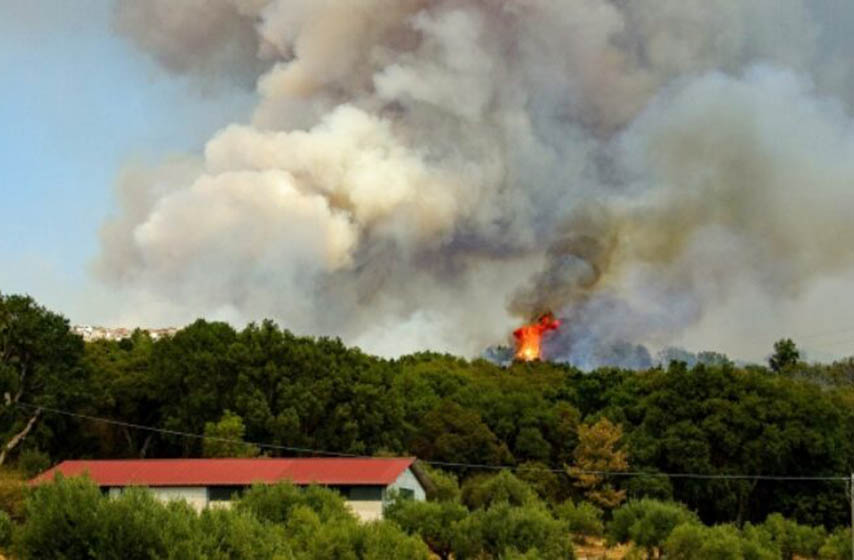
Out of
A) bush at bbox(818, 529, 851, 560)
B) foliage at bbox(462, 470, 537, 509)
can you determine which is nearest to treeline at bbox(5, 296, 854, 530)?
foliage at bbox(462, 470, 537, 509)

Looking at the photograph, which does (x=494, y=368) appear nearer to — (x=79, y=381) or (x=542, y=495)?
(x=542, y=495)

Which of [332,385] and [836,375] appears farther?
[836,375]

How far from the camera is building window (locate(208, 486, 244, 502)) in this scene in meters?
60.9

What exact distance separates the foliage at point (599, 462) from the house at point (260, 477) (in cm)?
1865

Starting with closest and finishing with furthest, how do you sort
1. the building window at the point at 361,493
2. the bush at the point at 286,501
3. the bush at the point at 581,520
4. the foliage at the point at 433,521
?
the bush at the point at 286,501, the foliage at the point at 433,521, the building window at the point at 361,493, the bush at the point at 581,520

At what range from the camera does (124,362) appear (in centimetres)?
8575

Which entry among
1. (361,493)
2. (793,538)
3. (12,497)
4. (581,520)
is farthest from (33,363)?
(793,538)

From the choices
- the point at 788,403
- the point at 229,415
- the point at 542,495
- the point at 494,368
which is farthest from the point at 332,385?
the point at 494,368

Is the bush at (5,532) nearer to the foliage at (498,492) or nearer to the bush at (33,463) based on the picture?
the bush at (33,463)

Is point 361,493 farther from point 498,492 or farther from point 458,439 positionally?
point 458,439

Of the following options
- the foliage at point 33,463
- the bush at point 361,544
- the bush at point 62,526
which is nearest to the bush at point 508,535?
the bush at point 361,544

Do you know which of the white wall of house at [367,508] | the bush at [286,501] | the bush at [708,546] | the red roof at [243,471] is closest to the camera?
the bush at [286,501]

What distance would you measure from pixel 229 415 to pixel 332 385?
7.80 m

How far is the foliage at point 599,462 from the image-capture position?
78625mm
